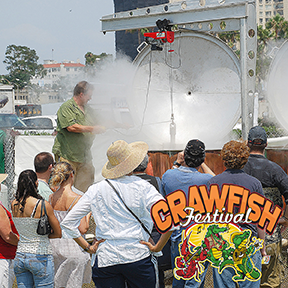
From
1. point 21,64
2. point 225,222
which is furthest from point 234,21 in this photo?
point 21,64

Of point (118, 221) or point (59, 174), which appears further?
point (59, 174)

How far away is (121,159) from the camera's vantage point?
3129mm

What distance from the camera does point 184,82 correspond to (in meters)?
6.59

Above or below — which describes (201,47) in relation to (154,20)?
below

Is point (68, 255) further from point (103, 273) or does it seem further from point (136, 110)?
point (136, 110)

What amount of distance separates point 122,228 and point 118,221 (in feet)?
0.19

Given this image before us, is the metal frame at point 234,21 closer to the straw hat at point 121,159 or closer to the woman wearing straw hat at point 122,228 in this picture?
the straw hat at point 121,159

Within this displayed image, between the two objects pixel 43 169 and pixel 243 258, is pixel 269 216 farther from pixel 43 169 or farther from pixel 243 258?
pixel 43 169

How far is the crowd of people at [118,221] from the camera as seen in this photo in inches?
116

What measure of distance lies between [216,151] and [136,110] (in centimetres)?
194

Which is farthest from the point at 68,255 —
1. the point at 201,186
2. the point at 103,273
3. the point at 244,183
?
the point at 244,183

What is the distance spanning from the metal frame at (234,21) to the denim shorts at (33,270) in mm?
3056

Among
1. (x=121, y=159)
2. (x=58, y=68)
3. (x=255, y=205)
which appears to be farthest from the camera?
(x=58, y=68)

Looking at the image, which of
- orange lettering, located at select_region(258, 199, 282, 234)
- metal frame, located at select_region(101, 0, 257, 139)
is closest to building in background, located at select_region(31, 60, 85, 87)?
metal frame, located at select_region(101, 0, 257, 139)
